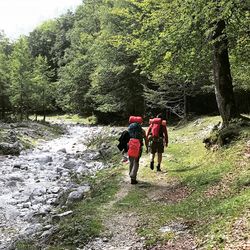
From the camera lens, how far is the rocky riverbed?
12.0 metres

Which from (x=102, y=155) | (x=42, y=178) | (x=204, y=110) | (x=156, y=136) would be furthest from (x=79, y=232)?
(x=204, y=110)

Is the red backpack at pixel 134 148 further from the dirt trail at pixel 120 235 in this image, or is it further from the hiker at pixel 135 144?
the dirt trail at pixel 120 235

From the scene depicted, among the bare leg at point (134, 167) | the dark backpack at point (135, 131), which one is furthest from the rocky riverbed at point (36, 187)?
the dark backpack at point (135, 131)

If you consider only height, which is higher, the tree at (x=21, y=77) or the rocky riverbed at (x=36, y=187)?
the tree at (x=21, y=77)

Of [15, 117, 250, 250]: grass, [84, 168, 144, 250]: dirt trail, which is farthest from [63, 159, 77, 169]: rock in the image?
[84, 168, 144, 250]: dirt trail

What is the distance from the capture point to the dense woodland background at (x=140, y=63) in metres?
16.3

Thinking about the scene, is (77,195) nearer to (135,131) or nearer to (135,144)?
(135,144)

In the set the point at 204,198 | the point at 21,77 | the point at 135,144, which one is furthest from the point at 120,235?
the point at 21,77

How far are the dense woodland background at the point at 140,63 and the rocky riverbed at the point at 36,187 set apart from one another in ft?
20.5

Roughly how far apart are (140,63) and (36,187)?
7651 mm

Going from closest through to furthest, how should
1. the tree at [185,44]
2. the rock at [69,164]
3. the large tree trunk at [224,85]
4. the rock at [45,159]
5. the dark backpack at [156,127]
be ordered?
1. the tree at [185,44]
2. the dark backpack at [156,127]
3. the large tree trunk at [224,85]
4. the rock at [69,164]
5. the rock at [45,159]

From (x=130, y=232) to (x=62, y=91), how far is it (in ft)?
205

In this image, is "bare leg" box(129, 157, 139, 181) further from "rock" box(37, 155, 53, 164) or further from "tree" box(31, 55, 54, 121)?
"tree" box(31, 55, 54, 121)

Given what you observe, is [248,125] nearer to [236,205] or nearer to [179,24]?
[179,24]
